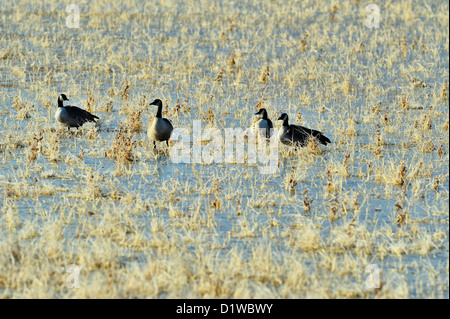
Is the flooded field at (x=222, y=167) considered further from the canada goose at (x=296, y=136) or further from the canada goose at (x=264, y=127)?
the canada goose at (x=264, y=127)

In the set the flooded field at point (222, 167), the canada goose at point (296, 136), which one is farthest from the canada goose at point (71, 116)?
the canada goose at point (296, 136)

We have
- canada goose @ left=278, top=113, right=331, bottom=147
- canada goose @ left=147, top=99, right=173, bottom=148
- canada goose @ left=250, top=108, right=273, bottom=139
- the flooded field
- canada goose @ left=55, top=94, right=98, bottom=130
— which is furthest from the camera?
canada goose @ left=55, top=94, right=98, bottom=130

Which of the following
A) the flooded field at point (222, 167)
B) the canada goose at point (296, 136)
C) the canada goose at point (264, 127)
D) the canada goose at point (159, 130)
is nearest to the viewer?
the flooded field at point (222, 167)

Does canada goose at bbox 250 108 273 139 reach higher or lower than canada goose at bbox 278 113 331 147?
higher

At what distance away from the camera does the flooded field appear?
6.89m

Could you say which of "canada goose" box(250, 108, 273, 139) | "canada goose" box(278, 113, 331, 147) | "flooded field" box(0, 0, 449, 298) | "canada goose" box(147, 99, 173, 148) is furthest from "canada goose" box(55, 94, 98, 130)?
"canada goose" box(278, 113, 331, 147)

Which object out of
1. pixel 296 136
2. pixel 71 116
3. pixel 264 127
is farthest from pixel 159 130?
pixel 296 136

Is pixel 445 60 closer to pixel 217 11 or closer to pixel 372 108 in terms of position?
pixel 372 108

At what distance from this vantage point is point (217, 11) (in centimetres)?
2438

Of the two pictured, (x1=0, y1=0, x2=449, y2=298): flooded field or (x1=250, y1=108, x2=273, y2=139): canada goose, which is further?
(x1=250, y1=108, x2=273, y2=139): canada goose

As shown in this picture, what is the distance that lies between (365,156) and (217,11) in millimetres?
14225

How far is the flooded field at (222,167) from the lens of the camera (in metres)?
6.89

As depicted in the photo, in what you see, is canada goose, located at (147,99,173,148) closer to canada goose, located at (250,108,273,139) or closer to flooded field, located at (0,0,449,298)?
flooded field, located at (0,0,449,298)
